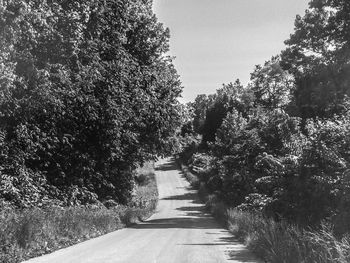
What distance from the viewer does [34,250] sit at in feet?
45.7

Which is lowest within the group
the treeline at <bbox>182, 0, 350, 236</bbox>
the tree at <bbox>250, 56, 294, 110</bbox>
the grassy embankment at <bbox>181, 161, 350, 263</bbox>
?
the grassy embankment at <bbox>181, 161, 350, 263</bbox>

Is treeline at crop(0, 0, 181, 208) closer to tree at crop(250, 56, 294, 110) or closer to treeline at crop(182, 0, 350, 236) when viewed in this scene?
treeline at crop(182, 0, 350, 236)

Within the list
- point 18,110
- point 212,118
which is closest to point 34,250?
point 18,110

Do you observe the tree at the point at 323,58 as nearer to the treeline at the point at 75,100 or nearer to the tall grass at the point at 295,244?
the treeline at the point at 75,100

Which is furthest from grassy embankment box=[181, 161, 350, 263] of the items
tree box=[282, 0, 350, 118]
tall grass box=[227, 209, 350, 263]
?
tree box=[282, 0, 350, 118]

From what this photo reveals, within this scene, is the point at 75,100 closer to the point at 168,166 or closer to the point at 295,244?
the point at 295,244

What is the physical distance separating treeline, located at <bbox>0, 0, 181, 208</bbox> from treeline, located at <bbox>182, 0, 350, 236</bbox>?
6746 millimetres

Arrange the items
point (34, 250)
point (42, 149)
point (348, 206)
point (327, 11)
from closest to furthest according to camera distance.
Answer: point (348, 206), point (34, 250), point (42, 149), point (327, 11)

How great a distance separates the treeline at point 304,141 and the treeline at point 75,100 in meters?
6.75

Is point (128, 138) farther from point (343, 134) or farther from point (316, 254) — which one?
point (316, 254)

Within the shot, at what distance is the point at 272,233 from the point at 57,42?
Result: 1124cm

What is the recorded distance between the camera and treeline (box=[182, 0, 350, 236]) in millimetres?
14219

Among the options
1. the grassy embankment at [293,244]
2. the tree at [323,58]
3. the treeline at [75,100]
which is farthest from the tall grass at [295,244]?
the tree at [323,58]

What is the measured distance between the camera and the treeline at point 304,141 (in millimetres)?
14219
